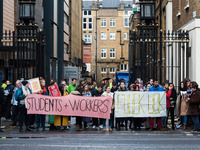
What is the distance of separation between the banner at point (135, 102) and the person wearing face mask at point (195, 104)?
49.3 inches

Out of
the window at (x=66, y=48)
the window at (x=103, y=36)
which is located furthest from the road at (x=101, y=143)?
the window at (x=103, y=36)

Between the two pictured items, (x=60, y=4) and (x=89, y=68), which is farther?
(x=89, y=68)

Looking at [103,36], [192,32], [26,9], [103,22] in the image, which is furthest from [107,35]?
[192,32]

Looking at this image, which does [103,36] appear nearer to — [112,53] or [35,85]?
[112,53]

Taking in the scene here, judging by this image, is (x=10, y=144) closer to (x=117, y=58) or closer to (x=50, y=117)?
(x=50, y=117)

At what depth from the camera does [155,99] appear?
16.5m

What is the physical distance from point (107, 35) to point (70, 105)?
76.7 metres

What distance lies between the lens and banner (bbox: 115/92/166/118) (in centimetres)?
1642

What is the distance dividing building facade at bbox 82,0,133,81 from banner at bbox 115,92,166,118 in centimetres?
7242

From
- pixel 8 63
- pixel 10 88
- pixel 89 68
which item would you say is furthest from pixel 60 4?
pixel 89 68

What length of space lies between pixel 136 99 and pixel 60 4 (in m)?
33.2

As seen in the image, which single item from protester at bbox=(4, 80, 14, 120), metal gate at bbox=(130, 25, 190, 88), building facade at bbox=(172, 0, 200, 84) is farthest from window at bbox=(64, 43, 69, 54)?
protester at bbox=(4, 80, 14, 120)

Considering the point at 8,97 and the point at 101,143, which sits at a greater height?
the point at 8,97

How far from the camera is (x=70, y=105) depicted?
53.7ft
